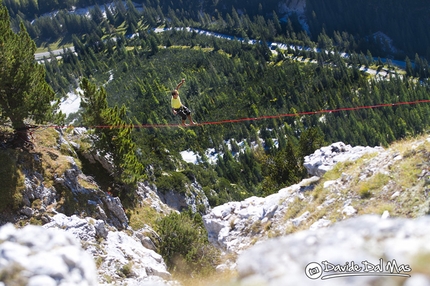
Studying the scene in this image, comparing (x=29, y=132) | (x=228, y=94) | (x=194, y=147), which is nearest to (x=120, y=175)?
(x=29, y=132)

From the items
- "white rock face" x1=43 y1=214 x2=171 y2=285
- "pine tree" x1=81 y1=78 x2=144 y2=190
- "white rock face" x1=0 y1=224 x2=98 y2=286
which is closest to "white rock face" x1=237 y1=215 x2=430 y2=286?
"white rock face" x1=0 y1=224 x2=98 y2=286

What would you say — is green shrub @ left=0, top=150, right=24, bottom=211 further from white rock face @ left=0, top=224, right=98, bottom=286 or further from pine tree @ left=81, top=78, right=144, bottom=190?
white rock face @ left=0, top=224, right=98, bottom=286

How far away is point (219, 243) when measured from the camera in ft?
80.6

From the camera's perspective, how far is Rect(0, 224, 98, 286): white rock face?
25.6 ft

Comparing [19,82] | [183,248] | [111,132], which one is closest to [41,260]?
[19,82]

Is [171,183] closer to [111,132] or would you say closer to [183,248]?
[111,132]

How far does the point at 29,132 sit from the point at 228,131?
12069cm

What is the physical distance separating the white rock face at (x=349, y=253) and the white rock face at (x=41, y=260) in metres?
3.88

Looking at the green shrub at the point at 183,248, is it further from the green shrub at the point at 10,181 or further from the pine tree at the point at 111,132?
the green shrub at the point at 10,181

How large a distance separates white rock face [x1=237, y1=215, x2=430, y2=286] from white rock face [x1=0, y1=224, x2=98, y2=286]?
12.7ft

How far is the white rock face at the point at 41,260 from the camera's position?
7.79 m

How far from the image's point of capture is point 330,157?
94.5 feet

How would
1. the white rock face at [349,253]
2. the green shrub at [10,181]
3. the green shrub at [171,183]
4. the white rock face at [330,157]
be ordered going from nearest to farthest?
the white rock face at [349,253] < the green shrub at [10,181] < the white rock face at [330,157] < the green shrub at [171,183]

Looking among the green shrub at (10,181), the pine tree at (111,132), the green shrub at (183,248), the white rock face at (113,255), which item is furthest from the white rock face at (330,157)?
the green shrub at (10,181)
